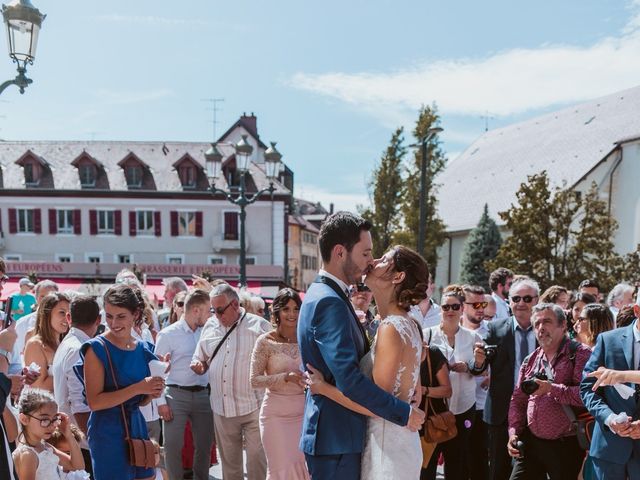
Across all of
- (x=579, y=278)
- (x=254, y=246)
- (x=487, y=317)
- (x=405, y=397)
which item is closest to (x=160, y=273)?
(x=254, y=246)

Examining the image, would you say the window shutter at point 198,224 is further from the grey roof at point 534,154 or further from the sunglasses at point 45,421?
the sunglasses at point 45,421

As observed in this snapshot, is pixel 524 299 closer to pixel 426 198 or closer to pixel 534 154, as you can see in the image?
pixel 426 198

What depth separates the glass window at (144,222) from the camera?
39281mm

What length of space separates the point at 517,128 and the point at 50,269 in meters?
41.6

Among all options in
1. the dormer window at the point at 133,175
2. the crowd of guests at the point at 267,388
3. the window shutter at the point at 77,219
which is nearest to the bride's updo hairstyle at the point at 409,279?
the crowd of guests at the point at 267,388

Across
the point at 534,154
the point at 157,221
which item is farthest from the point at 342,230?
the point at 534,154

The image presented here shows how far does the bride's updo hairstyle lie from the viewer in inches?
127

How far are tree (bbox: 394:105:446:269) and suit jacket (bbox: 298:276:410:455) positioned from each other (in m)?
28.8

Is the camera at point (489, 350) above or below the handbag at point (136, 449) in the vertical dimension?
above

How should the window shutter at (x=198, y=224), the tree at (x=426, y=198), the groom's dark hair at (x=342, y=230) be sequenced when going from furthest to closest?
the window shutter at (x=198, y=224), the tree at (x=426, y=198), the groom's dark hair at (x=342, y=230)

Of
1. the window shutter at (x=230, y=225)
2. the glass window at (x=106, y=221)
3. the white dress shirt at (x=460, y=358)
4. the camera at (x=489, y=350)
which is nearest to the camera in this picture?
the camera at (x=489, y=350)

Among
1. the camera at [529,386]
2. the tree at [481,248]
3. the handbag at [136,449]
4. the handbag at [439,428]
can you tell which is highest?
the camera at [529,386]

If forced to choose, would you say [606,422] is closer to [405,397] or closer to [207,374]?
[405,397]

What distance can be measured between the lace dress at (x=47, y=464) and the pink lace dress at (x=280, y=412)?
1577 millimetres
